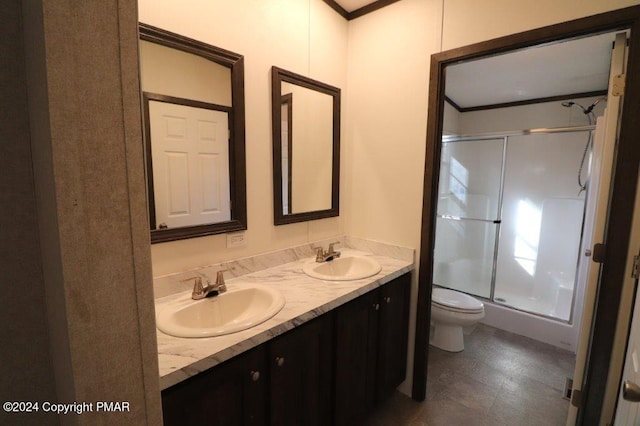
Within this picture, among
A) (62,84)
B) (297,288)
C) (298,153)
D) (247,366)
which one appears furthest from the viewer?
(298,153)

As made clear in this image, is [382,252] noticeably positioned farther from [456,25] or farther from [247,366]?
[456,25]

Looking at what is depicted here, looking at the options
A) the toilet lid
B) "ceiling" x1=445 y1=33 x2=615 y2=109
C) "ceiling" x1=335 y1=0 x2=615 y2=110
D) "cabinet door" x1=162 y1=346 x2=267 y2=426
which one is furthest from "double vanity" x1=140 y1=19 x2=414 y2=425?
"ceiling" x1=445 y1=33 x2=615 y2=109

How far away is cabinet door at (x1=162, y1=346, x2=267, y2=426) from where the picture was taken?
0.85 metres

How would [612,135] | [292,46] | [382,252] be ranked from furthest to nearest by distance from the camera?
[382,252], [292,46], [612,135]

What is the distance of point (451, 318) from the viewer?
234 cm

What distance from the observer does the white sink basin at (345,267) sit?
68.6 inches

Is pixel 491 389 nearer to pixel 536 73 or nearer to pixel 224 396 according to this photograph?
pixel 224 396

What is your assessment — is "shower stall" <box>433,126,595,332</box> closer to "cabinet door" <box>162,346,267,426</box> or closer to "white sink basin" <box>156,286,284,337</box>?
"white sink basin" <box>156,286,284,337</box>

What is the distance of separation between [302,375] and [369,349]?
514 millimetres

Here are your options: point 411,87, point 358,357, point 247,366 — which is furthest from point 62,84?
point 411,87

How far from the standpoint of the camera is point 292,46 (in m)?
1.72

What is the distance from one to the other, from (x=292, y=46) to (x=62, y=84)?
1487 mm

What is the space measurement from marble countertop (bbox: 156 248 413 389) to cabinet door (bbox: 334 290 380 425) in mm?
104

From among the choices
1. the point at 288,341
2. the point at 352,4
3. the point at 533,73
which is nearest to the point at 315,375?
the point at 288,341
